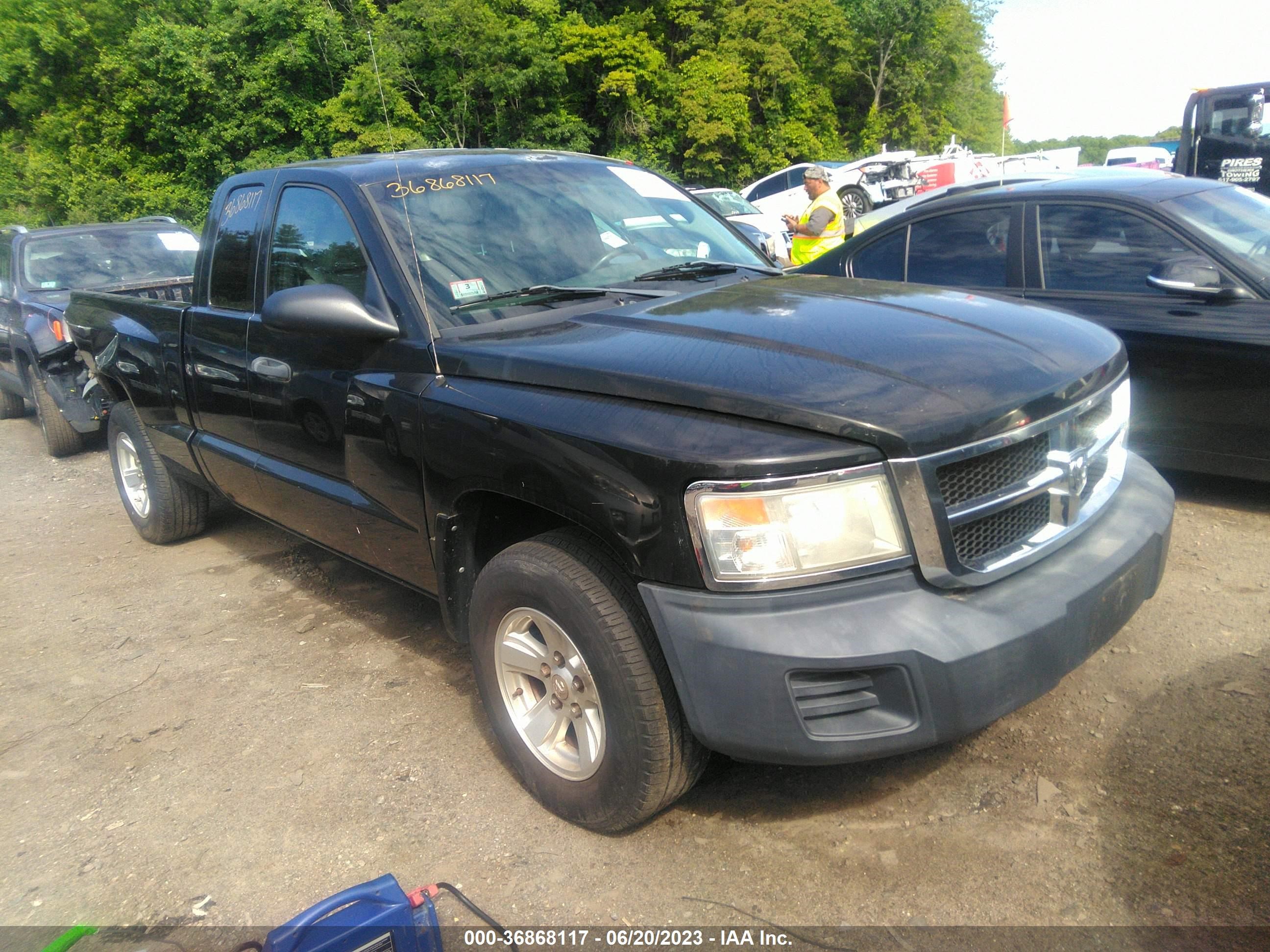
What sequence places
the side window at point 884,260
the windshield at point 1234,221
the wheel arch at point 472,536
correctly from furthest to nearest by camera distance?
the side window at point 884,260, the windshield at point 1234,221, the wheel arch at point 472,536

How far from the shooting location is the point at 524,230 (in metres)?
3.48

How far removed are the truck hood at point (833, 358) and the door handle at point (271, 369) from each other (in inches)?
39.1

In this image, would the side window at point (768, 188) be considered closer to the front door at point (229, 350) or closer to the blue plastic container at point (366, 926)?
the front door at point (229, 350)

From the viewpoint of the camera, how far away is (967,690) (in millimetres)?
Answer: 2240

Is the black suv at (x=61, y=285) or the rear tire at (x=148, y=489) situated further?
the black suv at (x=61, y=285)

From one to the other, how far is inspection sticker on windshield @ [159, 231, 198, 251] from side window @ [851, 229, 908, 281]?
6.32m

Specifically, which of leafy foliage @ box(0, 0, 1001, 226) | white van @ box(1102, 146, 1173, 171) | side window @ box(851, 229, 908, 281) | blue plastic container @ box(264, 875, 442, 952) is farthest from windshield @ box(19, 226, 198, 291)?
Result: white van @ box(1102, 146, 1173, 171)

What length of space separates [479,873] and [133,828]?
119 centimetres

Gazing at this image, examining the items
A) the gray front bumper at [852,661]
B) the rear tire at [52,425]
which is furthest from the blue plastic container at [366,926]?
the rear tire at [52,425]

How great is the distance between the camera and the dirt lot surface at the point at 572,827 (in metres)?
2.51

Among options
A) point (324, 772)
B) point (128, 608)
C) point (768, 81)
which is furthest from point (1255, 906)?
point (768, 81)

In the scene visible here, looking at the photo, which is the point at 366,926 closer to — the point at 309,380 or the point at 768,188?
the point at 309,380

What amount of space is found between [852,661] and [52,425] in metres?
8.21

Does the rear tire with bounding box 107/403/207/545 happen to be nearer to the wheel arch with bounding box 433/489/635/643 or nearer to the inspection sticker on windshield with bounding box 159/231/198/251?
the wheel arch with bounding box 433/489/635/643
